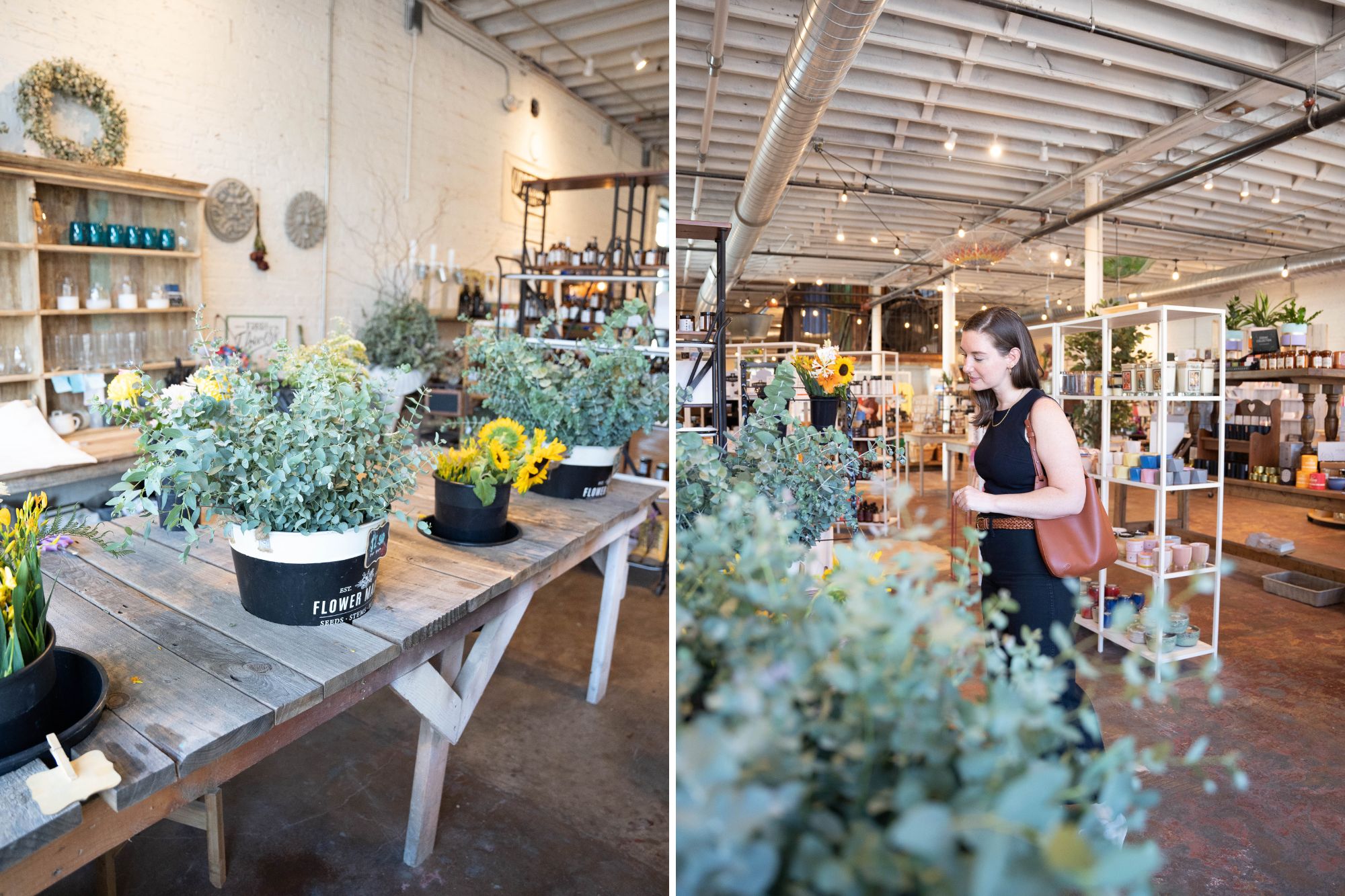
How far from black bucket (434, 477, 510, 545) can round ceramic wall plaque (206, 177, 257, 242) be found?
340 centimetres

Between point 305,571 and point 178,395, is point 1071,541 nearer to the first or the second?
point 305,571

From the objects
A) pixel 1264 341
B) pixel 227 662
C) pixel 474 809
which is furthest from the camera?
pixel 1264 341

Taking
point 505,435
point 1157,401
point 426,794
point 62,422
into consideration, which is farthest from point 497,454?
point 62,422

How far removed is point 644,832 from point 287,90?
480cm

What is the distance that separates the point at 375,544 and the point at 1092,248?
4.94 meters

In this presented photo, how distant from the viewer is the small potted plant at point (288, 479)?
1.38 metres

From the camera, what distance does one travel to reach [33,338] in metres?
3.58

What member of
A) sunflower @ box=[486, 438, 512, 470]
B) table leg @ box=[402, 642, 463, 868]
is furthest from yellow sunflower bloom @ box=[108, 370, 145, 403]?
table leg @ box=[402, 642, 463, 868]

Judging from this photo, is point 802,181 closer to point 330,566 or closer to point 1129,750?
point 1129,750

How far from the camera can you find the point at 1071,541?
3.56 ft

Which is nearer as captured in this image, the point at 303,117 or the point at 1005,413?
the point at 1005,413

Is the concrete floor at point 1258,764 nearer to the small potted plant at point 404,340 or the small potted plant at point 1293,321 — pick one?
the small potted plant at point 1293,321

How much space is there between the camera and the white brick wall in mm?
3918

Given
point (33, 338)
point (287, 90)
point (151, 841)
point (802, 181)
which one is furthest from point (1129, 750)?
point (287, 90)
